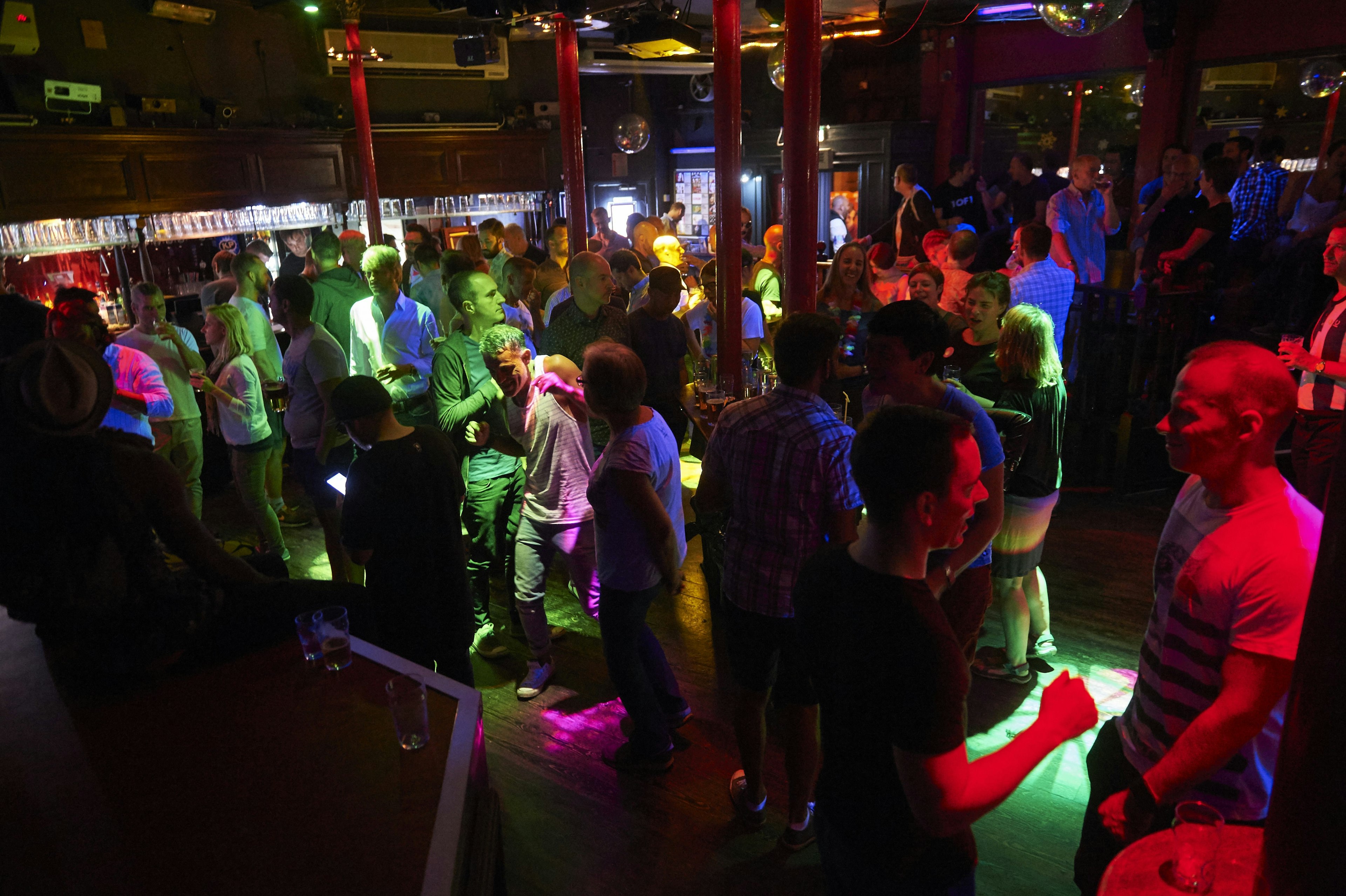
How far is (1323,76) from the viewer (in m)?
6.63

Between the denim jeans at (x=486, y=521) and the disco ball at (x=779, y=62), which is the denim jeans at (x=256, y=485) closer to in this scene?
the denim jeans at (x=486, y=521)

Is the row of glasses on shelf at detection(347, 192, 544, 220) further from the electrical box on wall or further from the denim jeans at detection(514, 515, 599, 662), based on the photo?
the denim jeans at detection(514, 515, 599, 662)

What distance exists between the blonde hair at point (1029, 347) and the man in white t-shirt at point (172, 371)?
3722mm

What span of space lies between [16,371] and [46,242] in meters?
6.42

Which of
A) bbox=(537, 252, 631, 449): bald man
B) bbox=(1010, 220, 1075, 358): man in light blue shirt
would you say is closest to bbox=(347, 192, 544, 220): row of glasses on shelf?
bbox=(537, 252, 631, 449): bald man

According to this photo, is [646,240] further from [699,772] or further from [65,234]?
[699,772]

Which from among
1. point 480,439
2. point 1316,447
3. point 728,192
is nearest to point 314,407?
point 480,439

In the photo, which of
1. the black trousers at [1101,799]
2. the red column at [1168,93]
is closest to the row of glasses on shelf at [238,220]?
the black trousers at [1101,799]

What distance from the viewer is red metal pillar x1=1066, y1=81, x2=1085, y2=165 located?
11148 millimetres

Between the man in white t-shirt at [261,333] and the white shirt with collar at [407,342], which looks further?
the man in white t-shirt at [261,333]

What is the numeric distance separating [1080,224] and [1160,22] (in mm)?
2609

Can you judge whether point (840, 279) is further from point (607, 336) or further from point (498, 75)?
point (498, 75)

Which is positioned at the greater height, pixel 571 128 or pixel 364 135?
pixel 364 135

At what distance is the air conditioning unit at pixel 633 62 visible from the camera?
9969 millimetres
